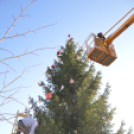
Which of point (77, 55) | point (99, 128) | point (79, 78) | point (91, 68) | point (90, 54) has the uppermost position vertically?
point (90, 54)

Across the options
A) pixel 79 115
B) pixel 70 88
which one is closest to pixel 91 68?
pixel 70 88

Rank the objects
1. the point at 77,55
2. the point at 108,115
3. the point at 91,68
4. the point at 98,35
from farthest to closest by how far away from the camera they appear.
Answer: the point at 98,35
the point at 77,55
the point at 91,68
the point at 108,115

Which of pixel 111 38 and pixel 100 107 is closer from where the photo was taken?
pixel 100 107

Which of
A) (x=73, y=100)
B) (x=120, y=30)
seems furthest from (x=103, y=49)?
(x=73, y=100)

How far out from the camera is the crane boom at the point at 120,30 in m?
8.35

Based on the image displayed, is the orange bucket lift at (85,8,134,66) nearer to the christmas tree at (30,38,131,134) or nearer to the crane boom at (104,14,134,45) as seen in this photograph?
the crane boom at (104,14,134,45)

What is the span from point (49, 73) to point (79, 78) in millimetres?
1419

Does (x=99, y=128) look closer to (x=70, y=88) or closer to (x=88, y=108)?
(x=88, y=108)

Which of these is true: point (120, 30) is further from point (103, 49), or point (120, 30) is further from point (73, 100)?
point (73, 100)

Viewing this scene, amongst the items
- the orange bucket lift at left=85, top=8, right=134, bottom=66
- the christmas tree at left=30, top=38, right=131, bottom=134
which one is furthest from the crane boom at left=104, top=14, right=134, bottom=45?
the christmas tree at left=30, top=38, right=131, bottom=134

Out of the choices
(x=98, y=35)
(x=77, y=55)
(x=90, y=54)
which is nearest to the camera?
(x=77, y=55)

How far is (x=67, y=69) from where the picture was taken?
5.87 metres

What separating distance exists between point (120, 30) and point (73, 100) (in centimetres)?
587

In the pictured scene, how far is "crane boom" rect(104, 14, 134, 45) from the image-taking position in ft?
27.4
